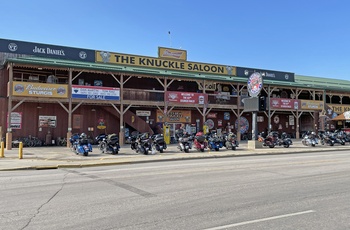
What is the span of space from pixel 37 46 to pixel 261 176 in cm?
2472

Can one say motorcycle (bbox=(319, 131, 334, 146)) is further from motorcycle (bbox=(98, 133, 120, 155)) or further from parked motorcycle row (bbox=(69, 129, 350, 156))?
motorcycle (bbox=(98, 133, 120, 155))

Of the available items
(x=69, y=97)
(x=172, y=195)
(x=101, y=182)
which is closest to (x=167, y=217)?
(x=172, y=195)

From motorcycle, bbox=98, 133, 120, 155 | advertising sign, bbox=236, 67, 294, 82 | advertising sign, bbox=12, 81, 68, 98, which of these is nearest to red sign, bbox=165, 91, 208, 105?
advertising sign, bbox=12, 81, 68, 98

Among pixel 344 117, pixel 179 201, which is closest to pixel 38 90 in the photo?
pixel 179 201

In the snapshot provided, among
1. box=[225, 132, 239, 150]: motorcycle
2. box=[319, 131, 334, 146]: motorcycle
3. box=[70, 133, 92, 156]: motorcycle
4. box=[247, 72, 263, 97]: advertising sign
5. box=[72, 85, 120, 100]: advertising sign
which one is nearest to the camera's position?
box=[70, 133, 92, 156]: motorcycle

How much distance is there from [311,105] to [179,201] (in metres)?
33.7

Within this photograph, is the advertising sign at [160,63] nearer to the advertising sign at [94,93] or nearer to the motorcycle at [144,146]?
the advertising sign at [94,93]

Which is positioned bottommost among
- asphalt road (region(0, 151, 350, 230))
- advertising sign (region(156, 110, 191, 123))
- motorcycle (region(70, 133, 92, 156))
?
asphalt road (region(0, 151, 350, 230))

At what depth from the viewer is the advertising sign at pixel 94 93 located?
2469 centimetres

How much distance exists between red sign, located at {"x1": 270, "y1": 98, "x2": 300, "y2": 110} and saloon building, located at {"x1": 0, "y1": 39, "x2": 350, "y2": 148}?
0.36ft

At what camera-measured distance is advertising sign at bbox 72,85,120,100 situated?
24.7 m

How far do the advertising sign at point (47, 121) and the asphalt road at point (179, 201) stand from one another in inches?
664

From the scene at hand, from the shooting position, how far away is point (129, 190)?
7855 millimetres

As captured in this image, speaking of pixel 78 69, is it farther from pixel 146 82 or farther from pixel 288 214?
pixel 288 214
